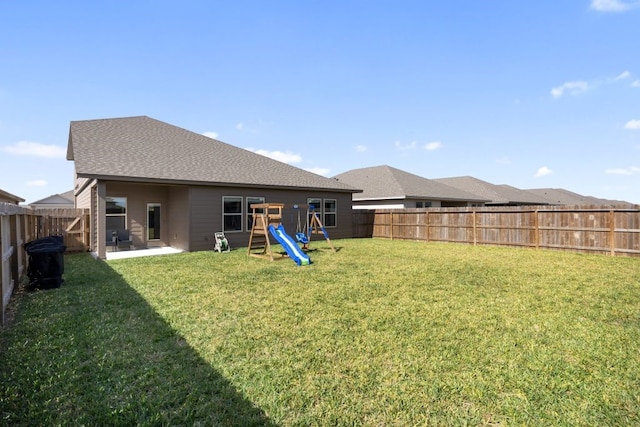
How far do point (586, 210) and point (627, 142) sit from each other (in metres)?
9.22

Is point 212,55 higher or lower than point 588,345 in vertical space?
higher

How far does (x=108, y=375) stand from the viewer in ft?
9.55

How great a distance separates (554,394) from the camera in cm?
260

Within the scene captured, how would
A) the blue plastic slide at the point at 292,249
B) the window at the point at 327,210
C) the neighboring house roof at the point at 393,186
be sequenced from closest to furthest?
the blue plastic slide at the point at 292,249 → the window at the point at 327,210 → the neighboring house roof at the point at 393,186

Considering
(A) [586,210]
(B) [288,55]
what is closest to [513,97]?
(A) [586,210]

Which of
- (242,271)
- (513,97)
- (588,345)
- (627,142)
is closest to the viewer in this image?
(588,345)

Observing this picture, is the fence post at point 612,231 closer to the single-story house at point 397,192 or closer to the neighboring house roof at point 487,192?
the single-story house at point 397,192

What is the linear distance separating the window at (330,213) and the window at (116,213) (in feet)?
29.3

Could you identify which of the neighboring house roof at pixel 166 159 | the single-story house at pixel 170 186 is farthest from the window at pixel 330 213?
the neighboring house roof at pixel 166 159

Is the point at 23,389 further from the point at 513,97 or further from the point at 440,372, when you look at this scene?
the point at 513,97

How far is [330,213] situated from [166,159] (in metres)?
8.18

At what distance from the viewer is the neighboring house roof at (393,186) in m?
20.5

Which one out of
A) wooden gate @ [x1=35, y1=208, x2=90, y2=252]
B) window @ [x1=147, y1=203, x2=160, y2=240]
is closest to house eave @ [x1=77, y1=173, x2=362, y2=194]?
window @ [x1=147, y1=203, x2=160, y2=240]

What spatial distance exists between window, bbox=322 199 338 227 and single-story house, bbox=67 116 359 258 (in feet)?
0.64
